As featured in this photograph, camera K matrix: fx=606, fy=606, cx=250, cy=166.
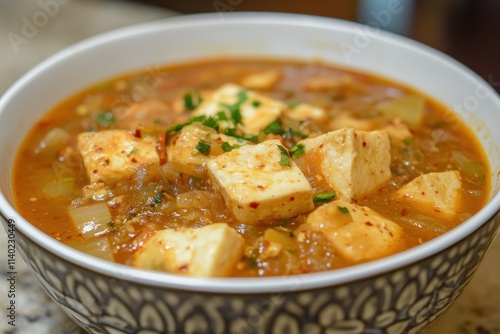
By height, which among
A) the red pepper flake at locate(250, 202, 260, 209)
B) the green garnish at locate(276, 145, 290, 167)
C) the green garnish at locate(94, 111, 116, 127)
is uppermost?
the green garnish at locate(276, 145, 290, 167)

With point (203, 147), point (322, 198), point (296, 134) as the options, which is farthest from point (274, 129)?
point (322, 198)

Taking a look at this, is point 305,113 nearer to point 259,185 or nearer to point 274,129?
point 274,129

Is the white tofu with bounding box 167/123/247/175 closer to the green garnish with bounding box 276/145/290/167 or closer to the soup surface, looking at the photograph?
the soup surface

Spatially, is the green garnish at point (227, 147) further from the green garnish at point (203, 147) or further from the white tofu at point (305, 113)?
the white tofu at point (305, 113)

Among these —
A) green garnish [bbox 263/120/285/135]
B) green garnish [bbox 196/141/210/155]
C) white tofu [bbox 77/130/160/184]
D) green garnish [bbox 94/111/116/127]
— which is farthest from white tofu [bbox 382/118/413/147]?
green garnish [bbox 94/111/116/127]

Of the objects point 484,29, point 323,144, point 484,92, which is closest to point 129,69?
point 323,144

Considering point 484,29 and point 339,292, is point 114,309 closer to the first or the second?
point 339,292
